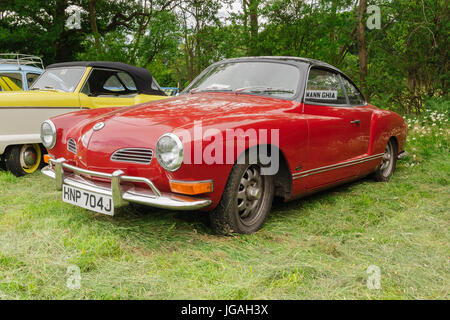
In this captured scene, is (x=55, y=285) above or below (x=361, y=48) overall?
below

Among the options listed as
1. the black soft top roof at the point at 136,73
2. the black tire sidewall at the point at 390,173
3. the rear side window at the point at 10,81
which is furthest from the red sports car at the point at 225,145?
the rear side window at the point at 10,81

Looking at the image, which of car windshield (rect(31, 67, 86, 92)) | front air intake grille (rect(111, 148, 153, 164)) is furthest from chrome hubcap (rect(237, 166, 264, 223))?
A: car windshield (rect(31, 67, 86, 92))

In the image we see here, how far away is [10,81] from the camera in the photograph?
23.7 feet

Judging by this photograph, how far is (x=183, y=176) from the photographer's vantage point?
2.69 meters

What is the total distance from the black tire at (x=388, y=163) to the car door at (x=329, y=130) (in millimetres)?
889

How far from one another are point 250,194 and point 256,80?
1.29 metres

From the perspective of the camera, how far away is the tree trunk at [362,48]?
902cm

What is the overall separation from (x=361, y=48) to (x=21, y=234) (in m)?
8.54

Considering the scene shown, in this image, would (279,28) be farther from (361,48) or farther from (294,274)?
(294,274)

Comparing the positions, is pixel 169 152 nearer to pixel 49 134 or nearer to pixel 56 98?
pixel 49 134

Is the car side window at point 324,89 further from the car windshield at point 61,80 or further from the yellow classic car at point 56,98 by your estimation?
the car windshield at point 61,80

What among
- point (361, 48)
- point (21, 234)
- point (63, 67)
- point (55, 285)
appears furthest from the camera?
point (361, 48)

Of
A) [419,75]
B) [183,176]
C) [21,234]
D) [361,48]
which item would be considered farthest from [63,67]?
[419,75]
